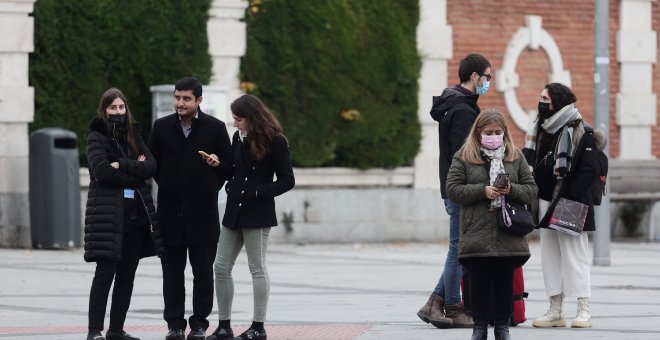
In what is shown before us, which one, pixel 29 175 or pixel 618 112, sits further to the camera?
pixel 618 112

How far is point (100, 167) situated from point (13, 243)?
8.89m

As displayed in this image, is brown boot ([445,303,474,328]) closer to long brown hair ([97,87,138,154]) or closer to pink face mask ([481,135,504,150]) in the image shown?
pink face mask ([481,135,504,150])

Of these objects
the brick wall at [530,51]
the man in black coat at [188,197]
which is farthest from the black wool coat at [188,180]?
the brick wall at [530,51]

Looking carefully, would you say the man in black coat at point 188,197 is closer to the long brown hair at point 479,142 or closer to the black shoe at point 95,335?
the black shoe at point 95,335

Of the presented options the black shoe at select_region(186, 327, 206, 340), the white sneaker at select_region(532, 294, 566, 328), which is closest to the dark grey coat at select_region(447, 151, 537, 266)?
the white sneaker at select_region(532, 294, 566, 328)

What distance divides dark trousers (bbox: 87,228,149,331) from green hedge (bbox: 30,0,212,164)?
8792 millimetres

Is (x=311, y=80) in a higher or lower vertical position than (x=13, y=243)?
higher

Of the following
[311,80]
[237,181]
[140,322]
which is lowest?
[140,322]

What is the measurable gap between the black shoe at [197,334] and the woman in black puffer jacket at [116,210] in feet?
1.25

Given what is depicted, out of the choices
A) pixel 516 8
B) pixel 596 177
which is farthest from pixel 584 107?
pixel 596 177

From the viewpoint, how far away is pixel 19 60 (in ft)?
58.9

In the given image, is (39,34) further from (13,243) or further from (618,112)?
(618,112)

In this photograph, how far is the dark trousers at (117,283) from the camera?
962 cm

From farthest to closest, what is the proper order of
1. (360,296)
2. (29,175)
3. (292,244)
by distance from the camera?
1. (292,244)
2. (29,175)
3. (360,296)
